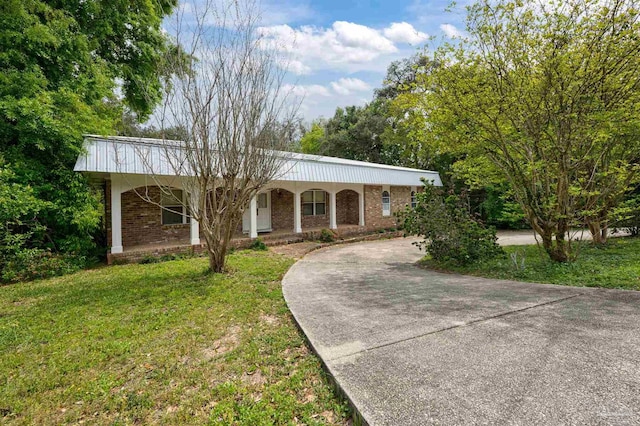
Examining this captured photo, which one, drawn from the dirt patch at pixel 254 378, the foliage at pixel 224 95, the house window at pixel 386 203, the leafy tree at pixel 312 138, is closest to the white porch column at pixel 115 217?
the foliage at pixel 224 95

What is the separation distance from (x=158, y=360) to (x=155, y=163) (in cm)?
682

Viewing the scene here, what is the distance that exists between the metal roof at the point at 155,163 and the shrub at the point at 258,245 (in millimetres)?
2391

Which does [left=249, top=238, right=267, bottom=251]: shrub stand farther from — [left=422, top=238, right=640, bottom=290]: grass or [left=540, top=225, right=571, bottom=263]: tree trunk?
[left=540, top=225, right=571, bottom=263]: tree trunk

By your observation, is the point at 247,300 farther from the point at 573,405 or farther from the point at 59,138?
the point at 59,138

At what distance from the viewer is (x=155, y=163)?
8.48 meters

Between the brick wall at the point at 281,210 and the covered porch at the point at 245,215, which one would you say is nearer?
the covered porch at the point at 245,215

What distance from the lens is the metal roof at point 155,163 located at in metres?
7.34

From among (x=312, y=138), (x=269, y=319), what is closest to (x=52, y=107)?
(x=269, y=319)

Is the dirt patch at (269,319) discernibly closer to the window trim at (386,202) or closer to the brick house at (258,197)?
the brick house at (258,197)

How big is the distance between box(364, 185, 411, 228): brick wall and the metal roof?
909mm

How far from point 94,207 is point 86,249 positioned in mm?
1166

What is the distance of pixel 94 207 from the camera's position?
7801 millimetres

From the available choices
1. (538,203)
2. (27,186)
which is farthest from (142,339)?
(538,203)

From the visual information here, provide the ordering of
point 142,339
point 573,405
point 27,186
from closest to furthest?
point 573,405, point 142,339, point 27,186
